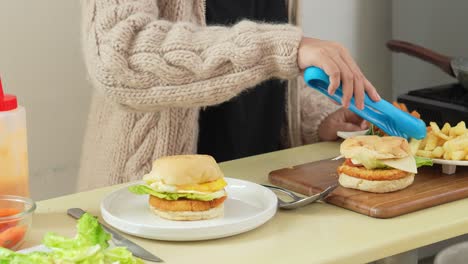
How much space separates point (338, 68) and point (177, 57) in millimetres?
261

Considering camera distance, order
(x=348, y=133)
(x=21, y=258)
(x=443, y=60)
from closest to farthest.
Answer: (x=21, y=258) → (x=348, y=133) → (x=443, y=60)

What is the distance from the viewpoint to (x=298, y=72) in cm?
137

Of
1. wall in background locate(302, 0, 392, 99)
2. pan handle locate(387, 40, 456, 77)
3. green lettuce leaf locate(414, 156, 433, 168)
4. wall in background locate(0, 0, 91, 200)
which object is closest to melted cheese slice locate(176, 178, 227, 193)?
green lettuce leaf locate(414, 156, 433, 168)

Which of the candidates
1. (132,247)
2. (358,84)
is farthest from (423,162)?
(132,247)

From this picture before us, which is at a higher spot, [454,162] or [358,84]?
[358,84]

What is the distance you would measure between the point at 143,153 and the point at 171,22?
0.24 metres

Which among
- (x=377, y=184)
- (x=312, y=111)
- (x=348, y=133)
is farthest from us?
(x=312, y=111)

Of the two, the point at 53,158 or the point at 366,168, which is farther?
the point at 53,158

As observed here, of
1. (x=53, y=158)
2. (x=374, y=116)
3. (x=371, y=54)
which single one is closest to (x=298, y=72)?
(x=374, y=116)

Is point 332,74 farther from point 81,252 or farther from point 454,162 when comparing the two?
point 81,252

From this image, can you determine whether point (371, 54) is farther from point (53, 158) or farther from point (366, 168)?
point (366, 168)

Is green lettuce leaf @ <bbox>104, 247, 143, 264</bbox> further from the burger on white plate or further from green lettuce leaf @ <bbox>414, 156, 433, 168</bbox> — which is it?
green lettuce leaf @ <bbox>414, 156, 433, 168</bbox>

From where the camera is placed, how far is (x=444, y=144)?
1364mm

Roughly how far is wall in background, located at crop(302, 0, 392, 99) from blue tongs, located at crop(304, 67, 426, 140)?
816 millimetres
